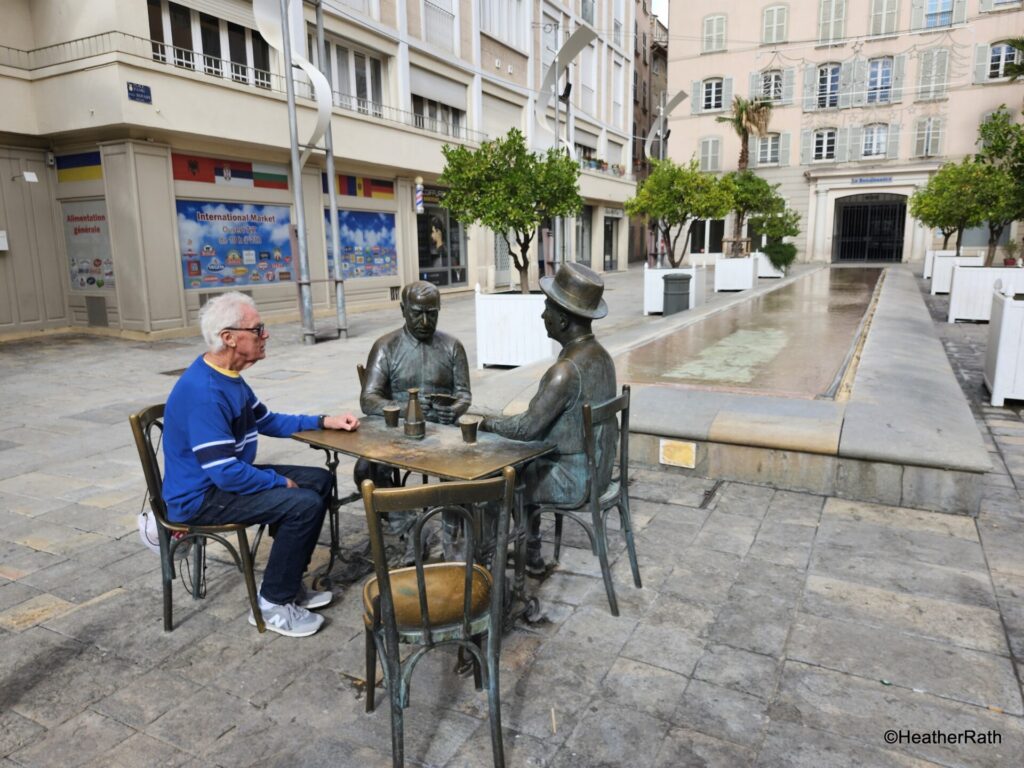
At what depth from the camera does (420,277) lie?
1986 cm

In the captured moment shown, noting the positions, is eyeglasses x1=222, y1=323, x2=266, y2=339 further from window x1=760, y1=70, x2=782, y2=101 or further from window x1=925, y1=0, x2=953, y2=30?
window x1=925, y1=0, x2=953, y2=30

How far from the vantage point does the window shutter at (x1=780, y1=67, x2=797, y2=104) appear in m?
35.0

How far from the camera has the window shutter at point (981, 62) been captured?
31344mm

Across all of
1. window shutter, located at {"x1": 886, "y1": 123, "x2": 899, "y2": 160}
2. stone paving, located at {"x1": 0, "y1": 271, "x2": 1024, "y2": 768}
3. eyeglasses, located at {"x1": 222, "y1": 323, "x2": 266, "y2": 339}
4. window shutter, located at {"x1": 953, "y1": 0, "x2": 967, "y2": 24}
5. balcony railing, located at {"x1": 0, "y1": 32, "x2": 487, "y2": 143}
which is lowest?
stone paving, located at {"x1": 0, "y1": 271, "x2": 1024, "y2": 768}

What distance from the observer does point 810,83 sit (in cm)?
3472

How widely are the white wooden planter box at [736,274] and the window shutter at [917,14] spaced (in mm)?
20632

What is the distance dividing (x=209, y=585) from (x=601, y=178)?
27286mm

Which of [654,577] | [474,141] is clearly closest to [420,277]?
[474,141]

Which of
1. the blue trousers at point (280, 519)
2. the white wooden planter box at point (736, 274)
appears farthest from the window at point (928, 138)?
the blue trousers at point (280, 519)

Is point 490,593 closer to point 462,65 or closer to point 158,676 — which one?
point 158,676

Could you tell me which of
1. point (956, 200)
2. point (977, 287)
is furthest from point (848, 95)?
point (977, 287)

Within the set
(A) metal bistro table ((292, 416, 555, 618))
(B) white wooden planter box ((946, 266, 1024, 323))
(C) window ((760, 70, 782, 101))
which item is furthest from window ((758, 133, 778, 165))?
(A) metal bistro table ((292, 416, 555, 618))

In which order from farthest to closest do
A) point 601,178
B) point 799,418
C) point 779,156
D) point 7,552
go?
point 779,156 → point 601,178 → point 799,418 → point 7,552

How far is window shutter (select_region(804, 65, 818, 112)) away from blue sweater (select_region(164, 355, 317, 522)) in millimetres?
38021
